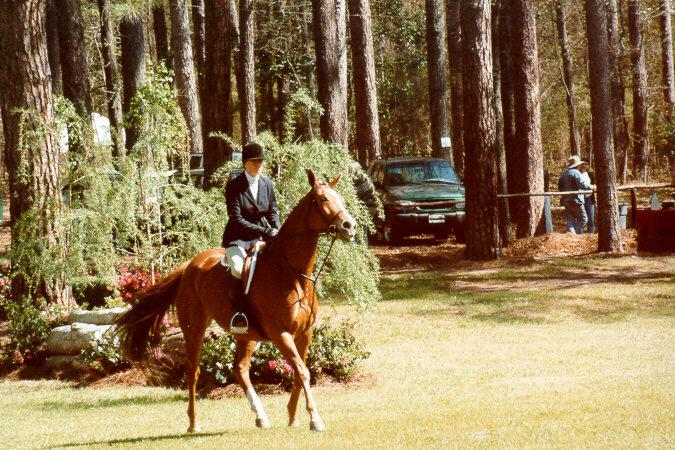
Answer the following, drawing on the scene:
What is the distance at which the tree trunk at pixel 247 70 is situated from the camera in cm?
3209

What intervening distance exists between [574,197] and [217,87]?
10774 millimetres

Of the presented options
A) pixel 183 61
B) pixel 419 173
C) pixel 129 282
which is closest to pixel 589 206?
pixel 419 173

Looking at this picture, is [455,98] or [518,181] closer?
[518,181]

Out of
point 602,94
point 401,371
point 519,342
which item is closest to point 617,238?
point 602,94

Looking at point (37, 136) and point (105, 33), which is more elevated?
point (105, 33)

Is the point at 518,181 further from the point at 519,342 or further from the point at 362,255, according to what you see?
the point at 362,255

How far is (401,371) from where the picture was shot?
13.2 metres

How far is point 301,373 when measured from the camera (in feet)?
27.9

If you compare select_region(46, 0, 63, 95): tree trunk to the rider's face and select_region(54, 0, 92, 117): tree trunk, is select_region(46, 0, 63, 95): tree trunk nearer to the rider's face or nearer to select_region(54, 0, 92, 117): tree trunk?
select_region(54, 0, 92, 117): tree trunk

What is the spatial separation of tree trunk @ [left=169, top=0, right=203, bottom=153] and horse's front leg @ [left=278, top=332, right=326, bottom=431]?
25.8m

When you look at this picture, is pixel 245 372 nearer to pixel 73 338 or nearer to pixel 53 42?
pixel 73 338

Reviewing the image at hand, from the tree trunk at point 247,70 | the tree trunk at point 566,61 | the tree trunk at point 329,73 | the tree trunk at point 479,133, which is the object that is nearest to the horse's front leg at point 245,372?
the tree trunk at point 329,73

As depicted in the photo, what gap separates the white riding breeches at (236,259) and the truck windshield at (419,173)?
62.1 feet

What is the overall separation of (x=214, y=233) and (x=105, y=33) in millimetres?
21858
